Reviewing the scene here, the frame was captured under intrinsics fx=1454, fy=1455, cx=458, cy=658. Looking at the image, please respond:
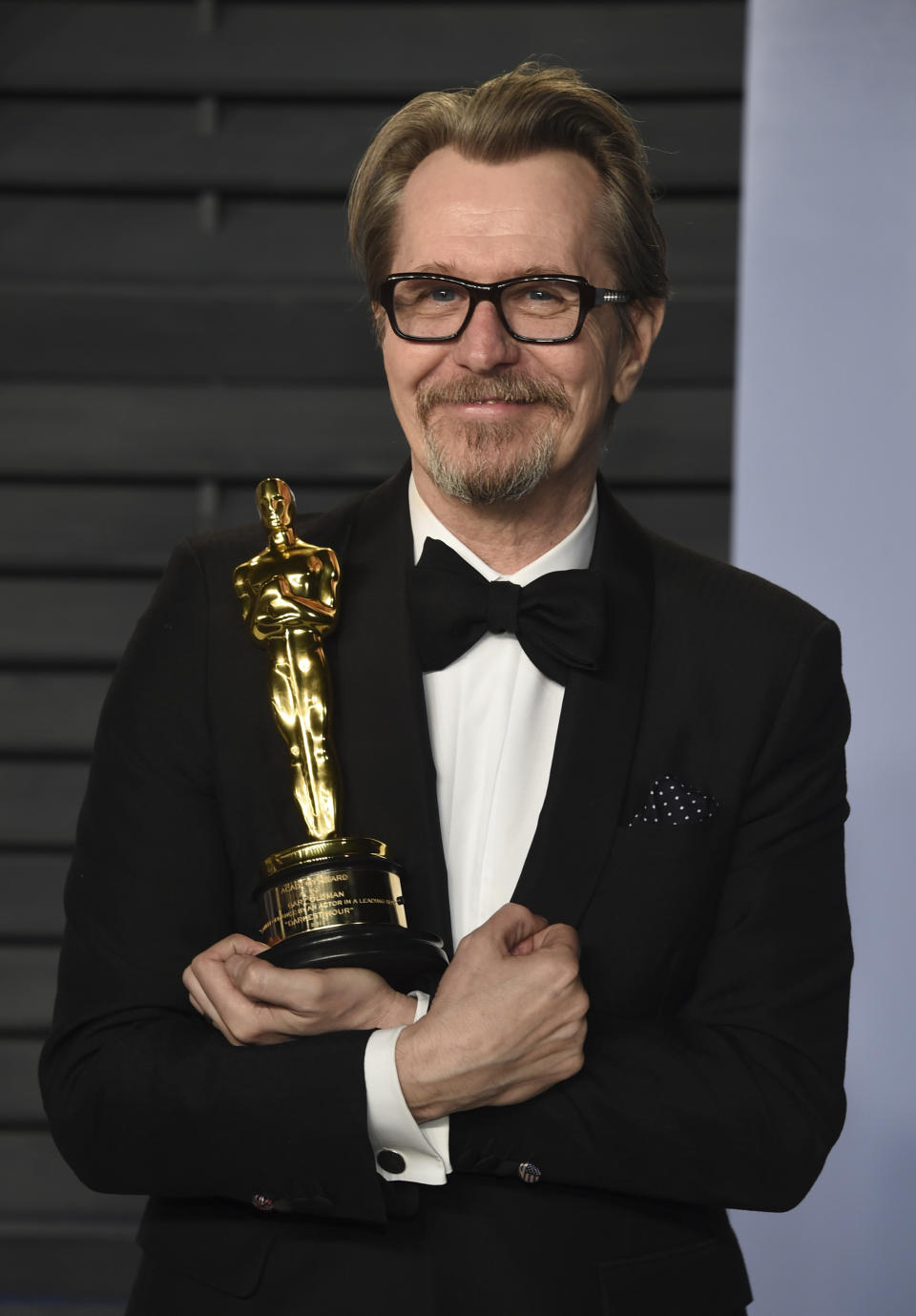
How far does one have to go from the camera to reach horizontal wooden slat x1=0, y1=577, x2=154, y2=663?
3107 millimetres

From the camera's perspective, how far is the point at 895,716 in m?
2.89

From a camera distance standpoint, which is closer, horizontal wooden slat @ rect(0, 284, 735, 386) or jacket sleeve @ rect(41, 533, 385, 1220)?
jacket sleeve @ rect(41, 533, 385, 1220)

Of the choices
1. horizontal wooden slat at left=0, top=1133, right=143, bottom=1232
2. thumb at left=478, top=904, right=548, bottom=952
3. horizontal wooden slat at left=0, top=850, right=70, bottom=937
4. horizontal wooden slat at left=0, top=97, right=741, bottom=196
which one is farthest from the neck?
horizontal wooden slat at left=0, top=1133, right=143, bottom=1232

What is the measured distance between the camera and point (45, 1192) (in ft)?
10.1

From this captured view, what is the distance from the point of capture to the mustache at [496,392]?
5.81ft

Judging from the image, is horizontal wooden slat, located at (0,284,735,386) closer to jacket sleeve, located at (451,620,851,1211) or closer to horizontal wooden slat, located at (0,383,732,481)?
horizontal wooden slat, located at (0,383,732,481)

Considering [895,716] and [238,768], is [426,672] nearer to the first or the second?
[238,768]

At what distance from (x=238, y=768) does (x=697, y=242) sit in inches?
73.0

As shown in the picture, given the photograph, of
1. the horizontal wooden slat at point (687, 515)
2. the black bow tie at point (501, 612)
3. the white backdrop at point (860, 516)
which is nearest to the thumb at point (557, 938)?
the black bow tie at point (501, 612)

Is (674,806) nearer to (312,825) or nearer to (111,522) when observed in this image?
(312,825)

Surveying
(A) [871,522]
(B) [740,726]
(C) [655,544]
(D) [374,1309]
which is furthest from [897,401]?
(D) [374,1309]

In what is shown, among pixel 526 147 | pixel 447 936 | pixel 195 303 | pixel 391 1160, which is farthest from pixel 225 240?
pixel 391 1160

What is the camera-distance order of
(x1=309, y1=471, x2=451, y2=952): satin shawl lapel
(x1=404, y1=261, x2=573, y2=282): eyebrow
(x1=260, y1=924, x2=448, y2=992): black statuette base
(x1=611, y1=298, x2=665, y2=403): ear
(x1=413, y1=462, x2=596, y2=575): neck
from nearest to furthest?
(x1=260, y1=924, x2=448, y2=992): black statuette base
(x1=309, y1=471, x2=451, y2=952): satin shawl lapel
(x1=404, y1=261, x2=573, y2=282): eyebrow
(x1=413, y1=462, x2=596, y2=575): neck
(x1=611, y1=298, x2=665, y2=403): ear

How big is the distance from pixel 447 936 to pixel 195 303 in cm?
182
